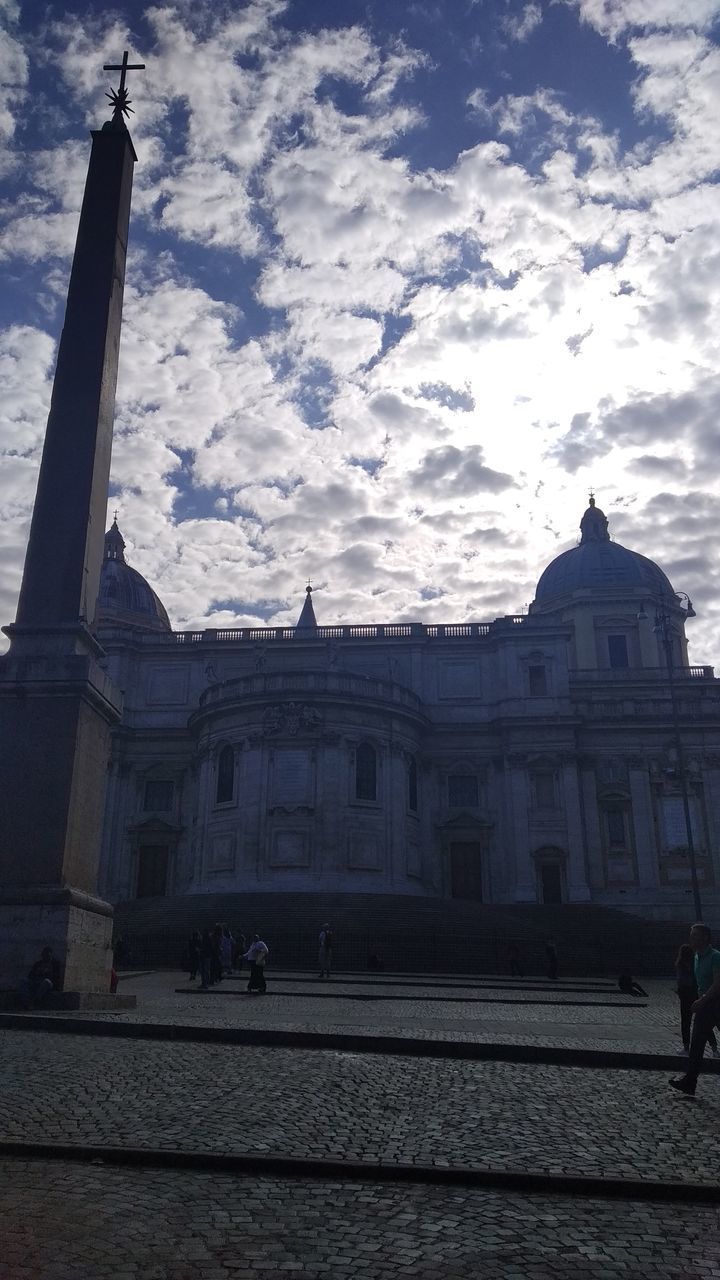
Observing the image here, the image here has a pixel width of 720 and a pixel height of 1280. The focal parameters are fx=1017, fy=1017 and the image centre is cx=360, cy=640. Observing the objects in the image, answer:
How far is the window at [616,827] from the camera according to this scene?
1788 inches

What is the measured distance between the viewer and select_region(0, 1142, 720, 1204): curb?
5.77 meters

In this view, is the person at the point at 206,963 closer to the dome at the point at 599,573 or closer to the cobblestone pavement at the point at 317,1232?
the cobblestone pavement at the point at 317,1232

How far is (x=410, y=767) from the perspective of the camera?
A: 44188 millimetres

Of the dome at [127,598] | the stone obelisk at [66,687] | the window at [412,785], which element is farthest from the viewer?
the dome at [127,598]

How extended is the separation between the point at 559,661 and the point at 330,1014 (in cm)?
3493

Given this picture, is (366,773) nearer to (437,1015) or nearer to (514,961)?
(514,961)

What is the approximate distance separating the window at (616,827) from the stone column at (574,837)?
155cm

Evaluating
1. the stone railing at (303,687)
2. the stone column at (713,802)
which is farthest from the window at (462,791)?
the stone column at (713,802)

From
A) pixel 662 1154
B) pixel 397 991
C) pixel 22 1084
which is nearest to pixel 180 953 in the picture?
pixel 397 991

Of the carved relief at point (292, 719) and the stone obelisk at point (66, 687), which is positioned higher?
the carved relief at point (292, 719)

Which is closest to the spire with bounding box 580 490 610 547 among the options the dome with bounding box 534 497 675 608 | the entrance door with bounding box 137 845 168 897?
the dome with bounding box 534 497 675 608

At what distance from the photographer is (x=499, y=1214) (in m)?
5.39

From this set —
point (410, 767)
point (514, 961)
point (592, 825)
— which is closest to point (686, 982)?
point (514, 961)

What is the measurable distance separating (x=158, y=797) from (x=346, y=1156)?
4240 centimetres
